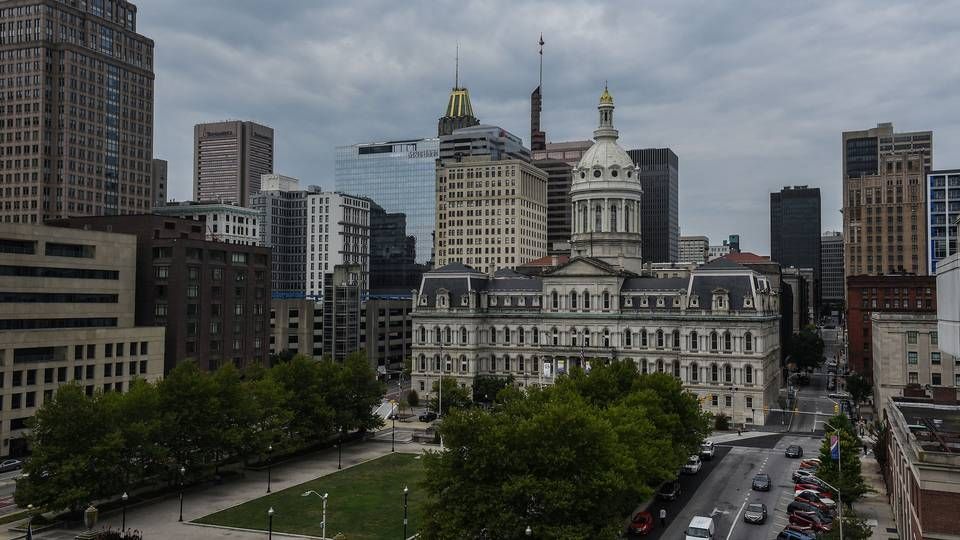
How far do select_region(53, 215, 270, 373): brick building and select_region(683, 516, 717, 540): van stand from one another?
72749 millimetres

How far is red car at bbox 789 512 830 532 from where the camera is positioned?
61706 millimetres

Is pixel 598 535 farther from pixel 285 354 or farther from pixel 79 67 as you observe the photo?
pixel 79 67

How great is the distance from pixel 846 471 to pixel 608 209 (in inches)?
3471

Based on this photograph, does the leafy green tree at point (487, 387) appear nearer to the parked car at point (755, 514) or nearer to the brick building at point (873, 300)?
the brick building at point (873, 300)

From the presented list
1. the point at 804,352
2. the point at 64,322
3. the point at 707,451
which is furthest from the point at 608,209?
the point at 64,322

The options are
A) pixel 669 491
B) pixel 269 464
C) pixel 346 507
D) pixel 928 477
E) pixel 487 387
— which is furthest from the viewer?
pixel 487 387

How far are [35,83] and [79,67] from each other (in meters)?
8.83

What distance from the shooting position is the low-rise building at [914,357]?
9969 centimetres

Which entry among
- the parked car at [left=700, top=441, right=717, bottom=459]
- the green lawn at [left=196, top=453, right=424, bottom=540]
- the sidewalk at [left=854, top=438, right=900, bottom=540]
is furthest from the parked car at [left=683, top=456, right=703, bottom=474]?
the green lawn at [left=196, top=453, right=424, bottom=540]

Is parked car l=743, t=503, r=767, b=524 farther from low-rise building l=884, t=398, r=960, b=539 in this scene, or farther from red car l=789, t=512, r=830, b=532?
low-rise building l=884, t=398, r=960, b=539

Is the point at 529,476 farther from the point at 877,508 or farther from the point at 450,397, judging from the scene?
the point at 450,397

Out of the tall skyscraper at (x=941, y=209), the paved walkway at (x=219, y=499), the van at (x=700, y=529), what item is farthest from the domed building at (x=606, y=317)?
the tall skyscraper at (x=941, y=209)

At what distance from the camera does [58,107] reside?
542 feet

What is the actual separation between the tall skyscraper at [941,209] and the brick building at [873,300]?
137 feet
